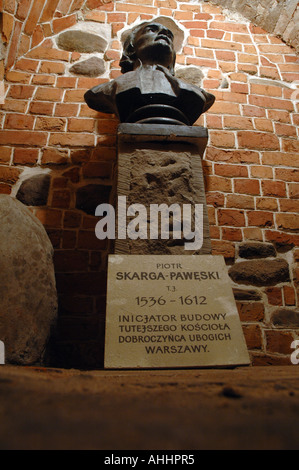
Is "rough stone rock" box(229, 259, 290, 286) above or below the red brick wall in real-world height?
below

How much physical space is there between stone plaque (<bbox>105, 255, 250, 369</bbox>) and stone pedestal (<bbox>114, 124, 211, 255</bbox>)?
0.13m

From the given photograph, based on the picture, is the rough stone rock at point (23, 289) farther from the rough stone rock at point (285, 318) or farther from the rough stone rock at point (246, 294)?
the rough stone rock at point (285, 318)

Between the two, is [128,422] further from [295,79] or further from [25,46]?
[295,79]

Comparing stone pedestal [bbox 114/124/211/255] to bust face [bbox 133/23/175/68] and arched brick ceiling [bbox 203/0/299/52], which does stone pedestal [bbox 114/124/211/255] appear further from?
arched brick ceiling [bbox 203/0/299/52]

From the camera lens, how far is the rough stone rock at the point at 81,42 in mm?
2312

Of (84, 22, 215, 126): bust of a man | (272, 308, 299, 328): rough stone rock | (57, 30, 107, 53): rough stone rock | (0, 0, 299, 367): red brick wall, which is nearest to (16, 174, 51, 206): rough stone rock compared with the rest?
(0, 0, 299, 367): red brick wall

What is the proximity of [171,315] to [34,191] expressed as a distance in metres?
1.27

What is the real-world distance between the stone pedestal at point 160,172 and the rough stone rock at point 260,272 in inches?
24.2

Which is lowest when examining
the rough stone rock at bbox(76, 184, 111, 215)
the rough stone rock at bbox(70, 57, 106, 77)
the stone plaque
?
the stone plaque

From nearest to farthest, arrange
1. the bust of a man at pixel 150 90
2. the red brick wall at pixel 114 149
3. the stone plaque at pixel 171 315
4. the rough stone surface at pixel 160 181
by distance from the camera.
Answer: the stone plaque at pixel 171 315, the rough stone surface at pixel 160 181, the bust of a man at pixel 150 90, the red brick wall at pixel 114 149

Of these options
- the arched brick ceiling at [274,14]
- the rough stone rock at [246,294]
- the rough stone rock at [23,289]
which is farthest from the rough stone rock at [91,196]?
the arched brick ceiling at [274,14]

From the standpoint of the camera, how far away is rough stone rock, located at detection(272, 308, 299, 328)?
1.65 m

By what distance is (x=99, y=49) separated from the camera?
2330 millimetres

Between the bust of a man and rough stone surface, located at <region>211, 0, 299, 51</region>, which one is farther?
rough stone surface, located at <region>211, 0, 299, 51</region>
